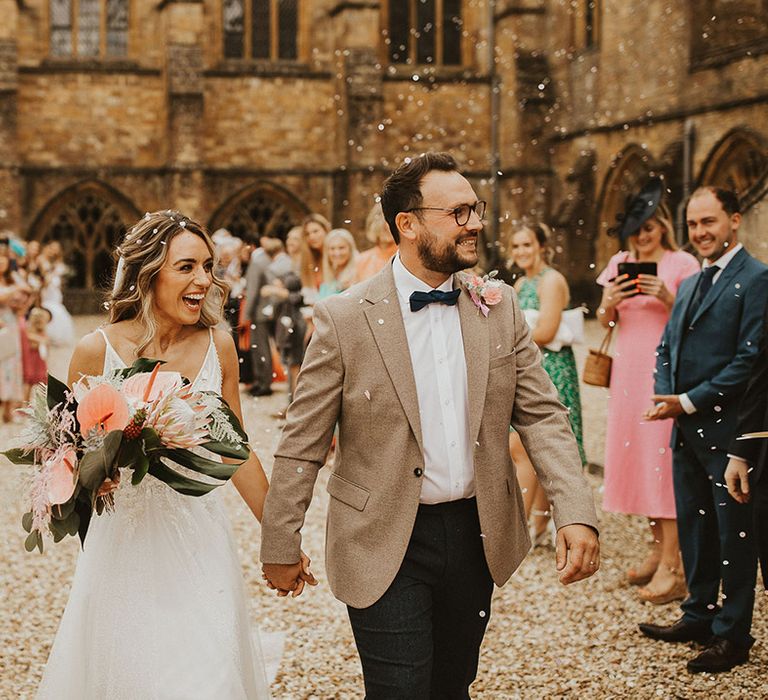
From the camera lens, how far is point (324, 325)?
3.01 m

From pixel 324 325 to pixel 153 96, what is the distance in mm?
23728

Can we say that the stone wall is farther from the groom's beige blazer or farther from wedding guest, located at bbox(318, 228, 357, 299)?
the groom's beige blazer

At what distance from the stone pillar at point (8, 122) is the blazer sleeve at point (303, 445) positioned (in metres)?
23.0

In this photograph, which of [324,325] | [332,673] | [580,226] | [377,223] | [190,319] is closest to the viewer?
[324,325]

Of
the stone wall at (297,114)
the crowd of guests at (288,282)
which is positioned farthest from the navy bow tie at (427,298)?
the stone wall at (297,114)

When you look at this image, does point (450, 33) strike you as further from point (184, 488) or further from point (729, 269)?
point (184, 488)

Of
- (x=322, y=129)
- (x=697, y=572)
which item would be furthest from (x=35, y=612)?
(x=322, y=129)

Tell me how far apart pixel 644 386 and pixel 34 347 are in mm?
7892

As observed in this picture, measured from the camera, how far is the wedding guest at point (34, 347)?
11938 mm

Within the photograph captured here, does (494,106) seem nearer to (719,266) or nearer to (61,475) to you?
(719,266)

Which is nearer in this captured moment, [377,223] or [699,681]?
[699,681]

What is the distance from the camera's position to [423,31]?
85.4 feet

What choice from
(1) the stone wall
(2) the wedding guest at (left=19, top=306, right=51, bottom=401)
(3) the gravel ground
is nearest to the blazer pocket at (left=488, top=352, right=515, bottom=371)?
(3) the gravel ground

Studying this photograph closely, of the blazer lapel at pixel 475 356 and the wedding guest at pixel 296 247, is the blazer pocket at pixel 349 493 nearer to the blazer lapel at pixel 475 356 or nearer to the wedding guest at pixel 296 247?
the blazer lapel at pixel 475 356
